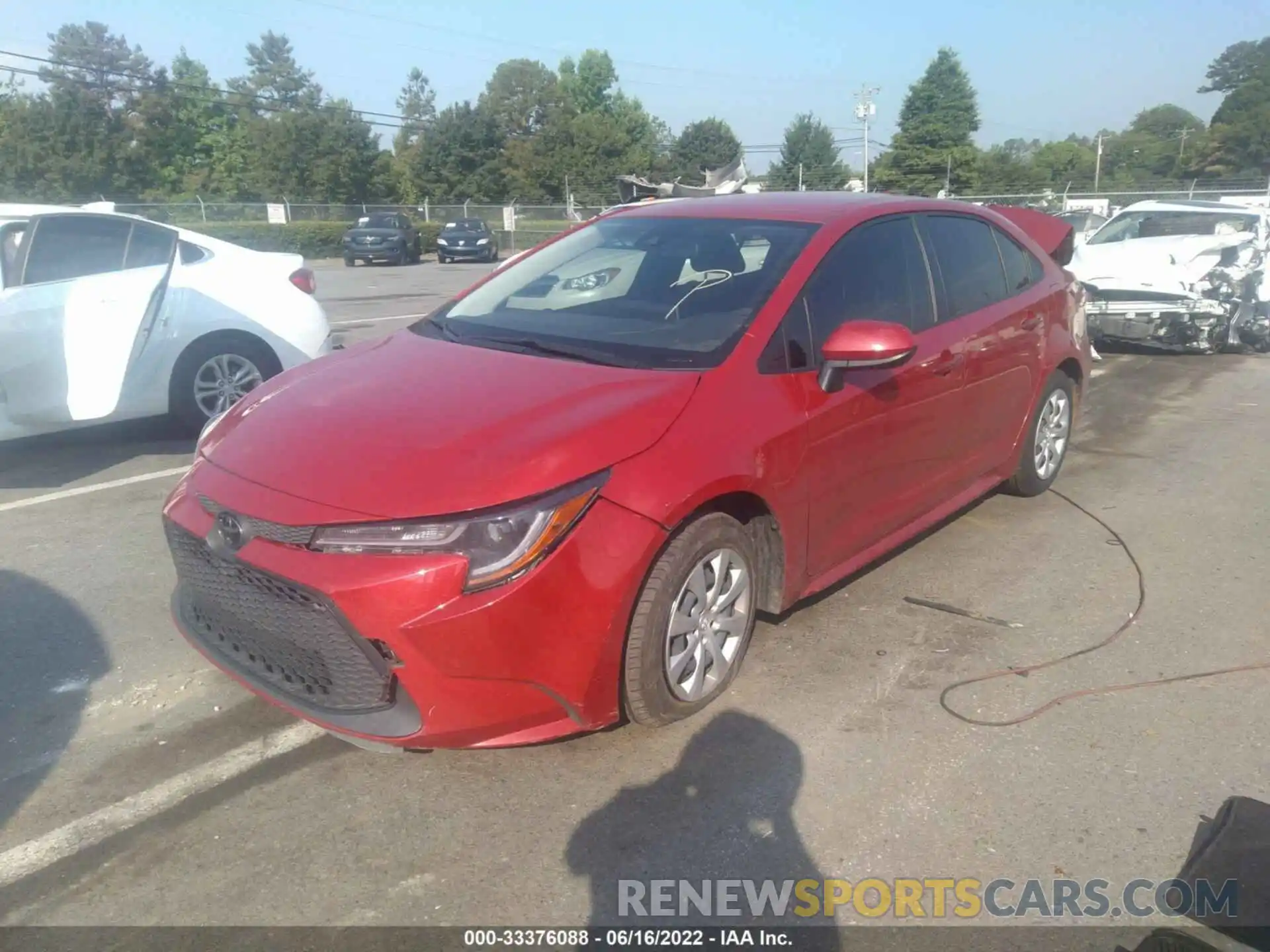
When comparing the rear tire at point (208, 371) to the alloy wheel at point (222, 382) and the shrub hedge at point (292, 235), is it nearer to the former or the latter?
the alloy wheel at point (222, 382)

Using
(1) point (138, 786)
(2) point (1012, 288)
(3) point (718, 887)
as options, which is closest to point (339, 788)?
(1) point (138, 786)

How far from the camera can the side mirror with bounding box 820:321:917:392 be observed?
3.50m

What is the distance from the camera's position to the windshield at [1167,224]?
11.4 meters

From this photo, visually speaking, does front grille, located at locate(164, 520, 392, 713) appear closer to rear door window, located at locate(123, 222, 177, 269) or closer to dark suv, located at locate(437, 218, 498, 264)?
rear door window, located at locate(123, 222, 177, 269)

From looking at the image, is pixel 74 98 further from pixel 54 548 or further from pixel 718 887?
pixel 718 887

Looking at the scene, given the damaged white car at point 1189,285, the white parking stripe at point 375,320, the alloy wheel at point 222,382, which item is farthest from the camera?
the white parking stripe at point 375,320

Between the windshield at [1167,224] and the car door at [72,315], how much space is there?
33.1 ft

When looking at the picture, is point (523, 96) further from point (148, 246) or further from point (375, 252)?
point (148, 246)

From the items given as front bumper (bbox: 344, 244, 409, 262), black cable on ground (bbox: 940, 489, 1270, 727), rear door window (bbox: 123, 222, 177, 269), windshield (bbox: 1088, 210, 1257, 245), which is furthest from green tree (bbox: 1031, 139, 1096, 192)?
black cable on ground (bbox: 940, 489, 1270, 727)

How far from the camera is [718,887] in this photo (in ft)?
8.64

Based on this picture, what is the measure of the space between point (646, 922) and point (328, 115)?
64067 millimetres

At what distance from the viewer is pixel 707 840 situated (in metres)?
2.79

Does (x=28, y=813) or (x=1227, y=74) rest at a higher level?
(x=1227, y=74)

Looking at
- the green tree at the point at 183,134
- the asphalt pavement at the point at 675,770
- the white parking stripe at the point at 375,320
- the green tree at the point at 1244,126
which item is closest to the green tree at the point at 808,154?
the green tree at the point at 1244,126
